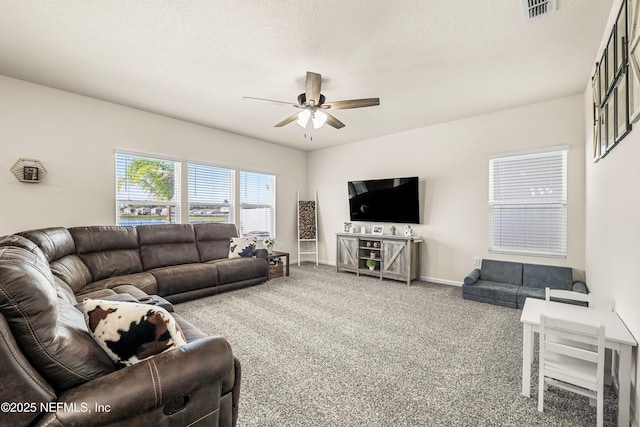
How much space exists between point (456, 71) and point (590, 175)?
6.63 feet

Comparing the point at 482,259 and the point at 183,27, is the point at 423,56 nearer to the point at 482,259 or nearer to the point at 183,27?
the point at 183,27

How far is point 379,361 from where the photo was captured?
245cm

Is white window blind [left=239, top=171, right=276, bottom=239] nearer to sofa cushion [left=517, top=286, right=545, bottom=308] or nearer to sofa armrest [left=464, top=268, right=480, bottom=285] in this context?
sofa armrest [left=464, top=268, right=480, bottom=285]

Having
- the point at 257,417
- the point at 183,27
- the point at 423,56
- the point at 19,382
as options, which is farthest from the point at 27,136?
the point at 423,56

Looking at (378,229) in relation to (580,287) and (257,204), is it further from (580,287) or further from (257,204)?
(580,287)

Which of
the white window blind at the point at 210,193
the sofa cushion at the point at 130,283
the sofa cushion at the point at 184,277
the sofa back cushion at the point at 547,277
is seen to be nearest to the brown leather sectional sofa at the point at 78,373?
the sofa cushion at the point at 130,283

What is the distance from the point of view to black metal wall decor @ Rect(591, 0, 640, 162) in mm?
1776

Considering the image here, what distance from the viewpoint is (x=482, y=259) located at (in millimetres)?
4582

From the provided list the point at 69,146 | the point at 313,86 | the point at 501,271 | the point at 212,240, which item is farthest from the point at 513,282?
the point at 69,146

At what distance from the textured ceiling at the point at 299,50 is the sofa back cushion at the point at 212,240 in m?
2.01

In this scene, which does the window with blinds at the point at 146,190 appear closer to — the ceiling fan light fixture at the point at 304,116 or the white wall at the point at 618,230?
the ceiling fan light fixture at the point at 304,116

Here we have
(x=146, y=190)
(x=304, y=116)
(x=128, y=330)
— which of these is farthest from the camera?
(x=146, y=190)

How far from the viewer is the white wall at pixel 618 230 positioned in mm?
1665

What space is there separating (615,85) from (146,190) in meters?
5.54
